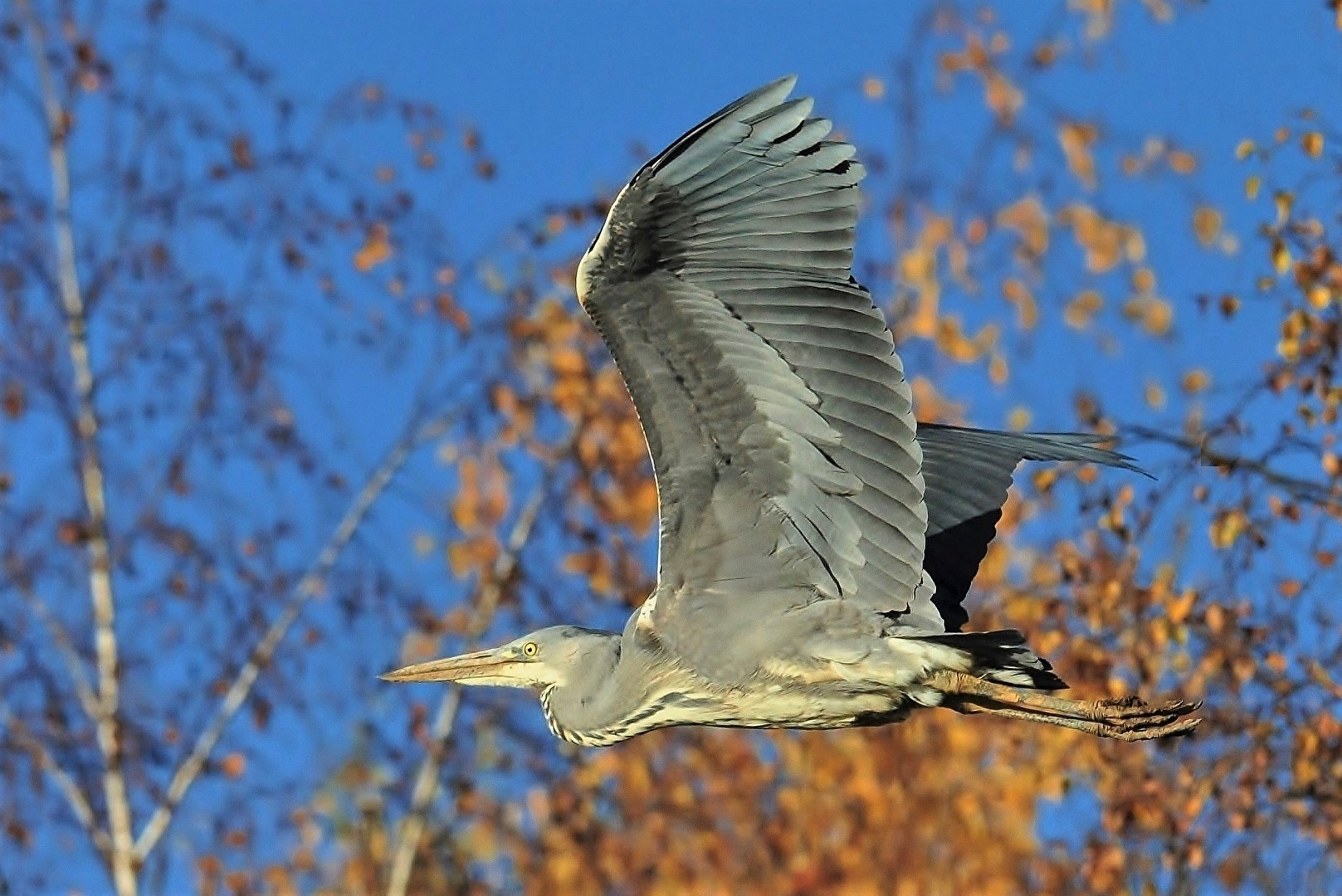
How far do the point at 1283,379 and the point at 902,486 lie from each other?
2.08m

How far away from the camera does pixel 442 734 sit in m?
8.17

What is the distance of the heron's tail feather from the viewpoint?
14.0ft

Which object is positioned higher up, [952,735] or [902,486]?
[952,735]

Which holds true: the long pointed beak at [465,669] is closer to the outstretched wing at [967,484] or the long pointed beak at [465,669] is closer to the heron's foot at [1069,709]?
the outstretched wing at [967,484]

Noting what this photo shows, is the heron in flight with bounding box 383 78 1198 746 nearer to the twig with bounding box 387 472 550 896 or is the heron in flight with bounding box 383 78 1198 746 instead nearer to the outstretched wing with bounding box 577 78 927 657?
the outstretched wing with bounding box 577 78 927 657

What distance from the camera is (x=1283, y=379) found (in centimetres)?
602

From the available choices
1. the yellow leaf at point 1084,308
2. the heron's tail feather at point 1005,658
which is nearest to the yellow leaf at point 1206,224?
the yellow leaf at point 1084,308

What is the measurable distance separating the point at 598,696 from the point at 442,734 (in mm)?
3420

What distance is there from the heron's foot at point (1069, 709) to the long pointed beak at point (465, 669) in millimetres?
1317

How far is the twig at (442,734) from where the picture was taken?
7984 mm

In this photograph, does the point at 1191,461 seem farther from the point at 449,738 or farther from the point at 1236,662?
the point at 449,738

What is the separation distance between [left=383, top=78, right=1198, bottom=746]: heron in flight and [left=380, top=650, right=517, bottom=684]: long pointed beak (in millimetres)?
352

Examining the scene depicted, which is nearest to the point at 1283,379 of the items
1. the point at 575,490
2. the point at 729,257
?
the point at 729,257

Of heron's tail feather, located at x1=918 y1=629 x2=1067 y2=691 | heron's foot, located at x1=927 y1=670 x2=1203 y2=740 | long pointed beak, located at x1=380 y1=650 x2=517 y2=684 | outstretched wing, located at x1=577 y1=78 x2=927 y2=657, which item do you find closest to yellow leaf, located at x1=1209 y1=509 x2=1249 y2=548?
heron's foot, located at x1=927 y1=670 x2=1203 y2=740
